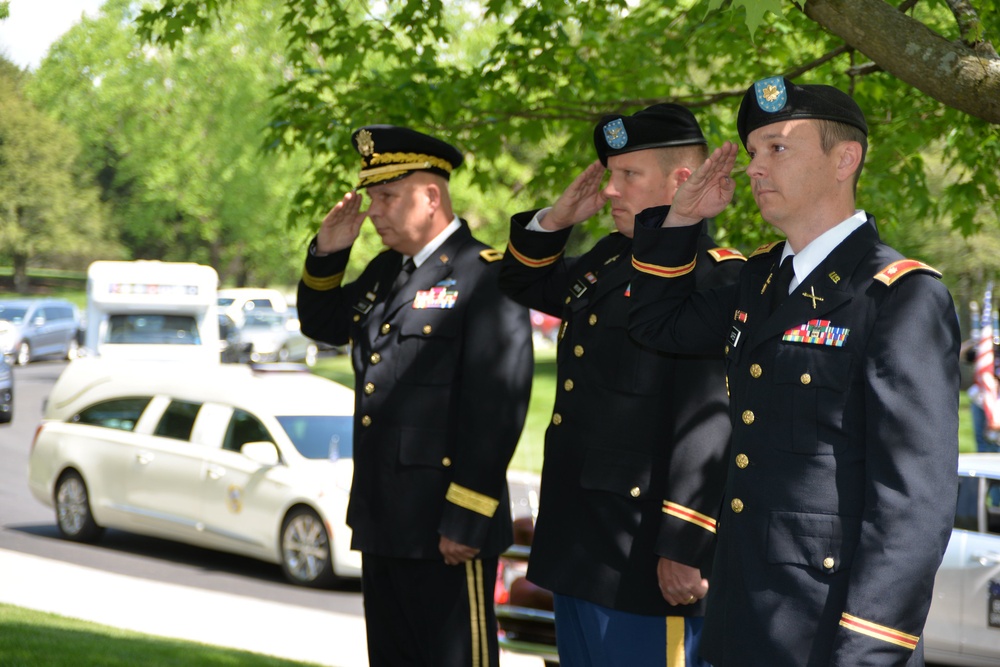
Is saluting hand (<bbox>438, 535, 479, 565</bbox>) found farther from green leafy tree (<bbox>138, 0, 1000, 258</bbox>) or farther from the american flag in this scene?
the american flag

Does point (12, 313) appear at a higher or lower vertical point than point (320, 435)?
lower

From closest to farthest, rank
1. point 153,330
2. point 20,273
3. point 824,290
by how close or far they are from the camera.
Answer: point 824,290
point 153,330
point 20,273

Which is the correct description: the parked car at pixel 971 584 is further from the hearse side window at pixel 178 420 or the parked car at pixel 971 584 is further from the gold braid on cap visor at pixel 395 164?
the hearse side window at pixel 178 420

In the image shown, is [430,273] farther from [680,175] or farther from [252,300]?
[252,300]

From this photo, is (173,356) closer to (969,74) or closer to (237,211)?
(969,74)

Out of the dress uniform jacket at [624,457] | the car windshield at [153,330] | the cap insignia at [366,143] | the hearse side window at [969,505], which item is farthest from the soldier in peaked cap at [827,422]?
the car windshield at [153,330]

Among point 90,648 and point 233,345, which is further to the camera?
A: point 233,345

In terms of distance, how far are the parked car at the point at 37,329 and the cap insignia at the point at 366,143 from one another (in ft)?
94.5

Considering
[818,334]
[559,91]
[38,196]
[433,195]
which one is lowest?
[818,334]

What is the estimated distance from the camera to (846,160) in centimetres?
267

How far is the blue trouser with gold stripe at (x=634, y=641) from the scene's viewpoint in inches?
135

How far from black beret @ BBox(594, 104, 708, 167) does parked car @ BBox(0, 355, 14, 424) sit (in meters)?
18.9

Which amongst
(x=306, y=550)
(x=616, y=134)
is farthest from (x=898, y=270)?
(x=306, y=550)

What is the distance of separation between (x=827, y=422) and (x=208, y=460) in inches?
378
